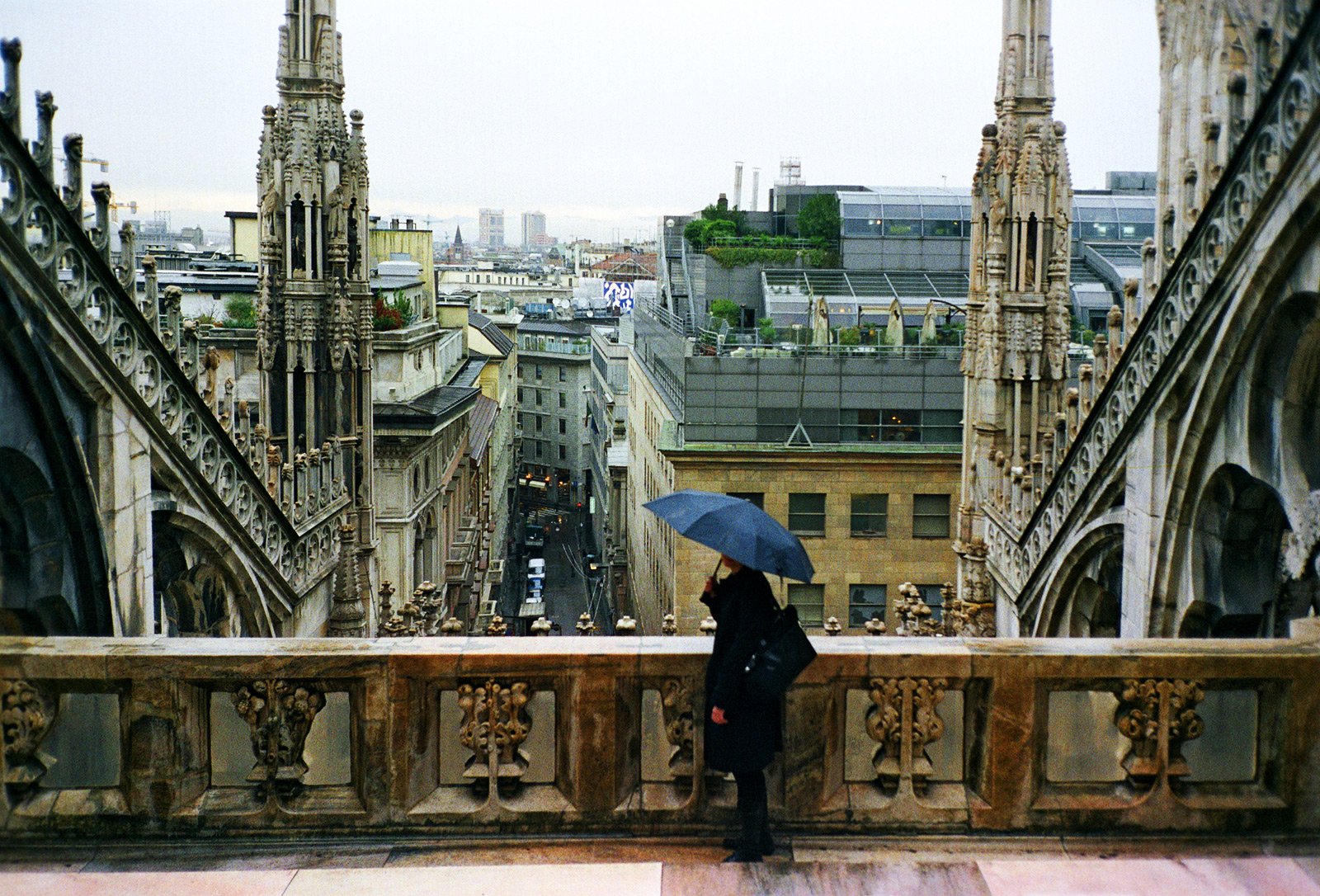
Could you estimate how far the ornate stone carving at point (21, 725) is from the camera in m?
7.11

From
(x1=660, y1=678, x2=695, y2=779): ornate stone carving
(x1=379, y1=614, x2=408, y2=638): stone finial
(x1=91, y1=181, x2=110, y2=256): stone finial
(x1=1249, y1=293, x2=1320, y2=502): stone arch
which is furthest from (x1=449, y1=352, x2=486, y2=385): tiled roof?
(x1=660, y1=678, x2=695, y2=779): ornate stone carving

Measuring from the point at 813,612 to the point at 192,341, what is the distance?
3542 centimetres

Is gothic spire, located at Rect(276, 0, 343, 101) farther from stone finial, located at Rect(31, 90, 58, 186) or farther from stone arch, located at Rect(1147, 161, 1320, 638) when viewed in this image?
stone arch, located at Rect(1147, 161, 1320, 638)

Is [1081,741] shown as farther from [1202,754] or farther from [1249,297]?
[1249,297]

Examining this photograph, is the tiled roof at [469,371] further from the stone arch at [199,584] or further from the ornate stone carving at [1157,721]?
the ornate stone carving at [1157,721]

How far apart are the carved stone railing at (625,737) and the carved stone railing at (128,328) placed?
14.1 feet

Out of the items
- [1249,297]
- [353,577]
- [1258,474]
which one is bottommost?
[353,577]

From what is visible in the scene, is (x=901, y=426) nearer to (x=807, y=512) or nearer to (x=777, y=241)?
(x=807, y=512)

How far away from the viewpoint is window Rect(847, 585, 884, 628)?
1865 inches

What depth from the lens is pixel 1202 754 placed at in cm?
797

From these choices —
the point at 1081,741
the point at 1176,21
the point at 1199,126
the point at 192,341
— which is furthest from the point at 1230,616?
the point at 192,341

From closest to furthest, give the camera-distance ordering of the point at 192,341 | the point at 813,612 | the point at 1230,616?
the point at 1230,616 → the point at 192,341 → the point at 813,612

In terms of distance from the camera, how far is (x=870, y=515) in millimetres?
48156

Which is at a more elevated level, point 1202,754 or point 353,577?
point 1202,754
